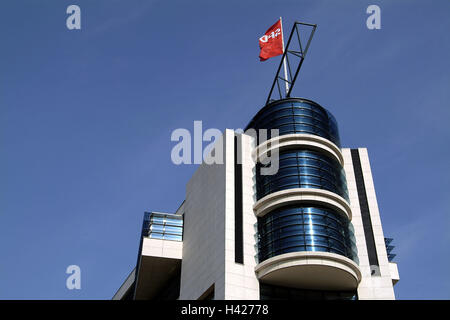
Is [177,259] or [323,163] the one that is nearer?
[323,163]

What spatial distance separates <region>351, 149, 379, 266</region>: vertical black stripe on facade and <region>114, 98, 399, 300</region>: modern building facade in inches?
3.7

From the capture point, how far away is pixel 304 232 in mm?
37594

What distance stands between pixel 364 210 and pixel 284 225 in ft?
34.5

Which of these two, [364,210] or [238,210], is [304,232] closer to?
[238,210]

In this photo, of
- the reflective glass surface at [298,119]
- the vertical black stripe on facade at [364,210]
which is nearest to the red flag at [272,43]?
the reflective glass surface at [298,119]

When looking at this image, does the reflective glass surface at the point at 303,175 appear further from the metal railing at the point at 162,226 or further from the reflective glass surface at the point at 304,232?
the metal railing at the point at 162,226

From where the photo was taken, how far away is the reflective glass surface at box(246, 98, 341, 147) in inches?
1724

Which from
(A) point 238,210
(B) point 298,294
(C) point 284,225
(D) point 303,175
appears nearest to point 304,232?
(C) point 284,225

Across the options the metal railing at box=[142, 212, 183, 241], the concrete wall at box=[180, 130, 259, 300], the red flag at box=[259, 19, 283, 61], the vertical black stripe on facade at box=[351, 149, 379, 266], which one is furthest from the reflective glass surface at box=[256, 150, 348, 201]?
the metal railing at box=[142, 212, 183, 241]

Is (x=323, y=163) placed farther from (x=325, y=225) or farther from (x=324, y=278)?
(x=324, y=278)

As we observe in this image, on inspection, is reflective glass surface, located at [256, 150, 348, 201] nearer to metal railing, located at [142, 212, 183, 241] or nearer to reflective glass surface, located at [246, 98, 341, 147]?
reflective glass surface, located at [246, 98, 341, 147]

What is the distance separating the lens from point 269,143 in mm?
43562
